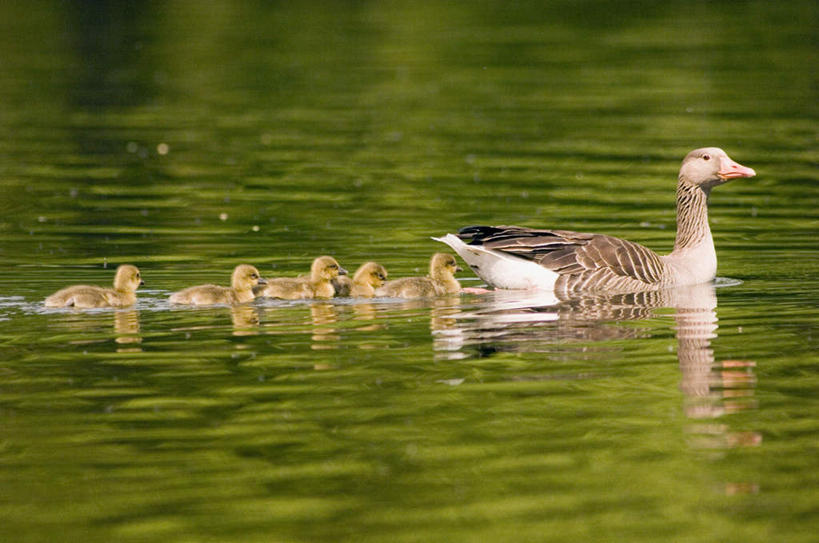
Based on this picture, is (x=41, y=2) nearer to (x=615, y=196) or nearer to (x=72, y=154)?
(x=72, y=154)

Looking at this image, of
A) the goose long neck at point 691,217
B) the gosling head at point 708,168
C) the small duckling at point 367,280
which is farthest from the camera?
the gosling head at point 708,168

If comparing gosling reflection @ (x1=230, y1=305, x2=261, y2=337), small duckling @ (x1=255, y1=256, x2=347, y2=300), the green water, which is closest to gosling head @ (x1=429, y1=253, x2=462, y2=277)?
the green water

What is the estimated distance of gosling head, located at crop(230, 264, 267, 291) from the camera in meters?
15.4

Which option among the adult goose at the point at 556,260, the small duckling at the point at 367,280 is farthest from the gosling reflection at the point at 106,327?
the adult goose at the point at 556,260

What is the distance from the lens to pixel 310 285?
15.9 meters

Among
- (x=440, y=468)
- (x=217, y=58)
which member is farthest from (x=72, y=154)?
(x=440, y=468)

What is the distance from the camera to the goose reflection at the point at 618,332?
37.3 ft

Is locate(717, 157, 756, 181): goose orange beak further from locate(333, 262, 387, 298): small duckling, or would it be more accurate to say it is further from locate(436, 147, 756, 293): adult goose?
locate(333, 262, 387, 298): small duckling

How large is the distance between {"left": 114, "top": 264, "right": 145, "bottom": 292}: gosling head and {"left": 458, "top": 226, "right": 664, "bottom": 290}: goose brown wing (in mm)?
3417

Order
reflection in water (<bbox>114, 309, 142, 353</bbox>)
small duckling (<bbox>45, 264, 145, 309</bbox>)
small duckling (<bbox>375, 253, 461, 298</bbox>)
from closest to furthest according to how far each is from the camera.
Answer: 1. reflection in water (<bbox>114, 309, 142, 353</bbox>)
2. small duckling (<bbox>45, 264, 145, 309</bbox>)
3. small duckling (<bbox>375, 253, 461, 298</bbox>)

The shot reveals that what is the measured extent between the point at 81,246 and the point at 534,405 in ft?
31.9

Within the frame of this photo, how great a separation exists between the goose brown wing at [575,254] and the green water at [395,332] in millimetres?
356

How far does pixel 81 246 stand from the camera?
19484mm

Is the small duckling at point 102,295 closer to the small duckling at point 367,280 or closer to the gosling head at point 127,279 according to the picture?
the gosling head at point 127,279
